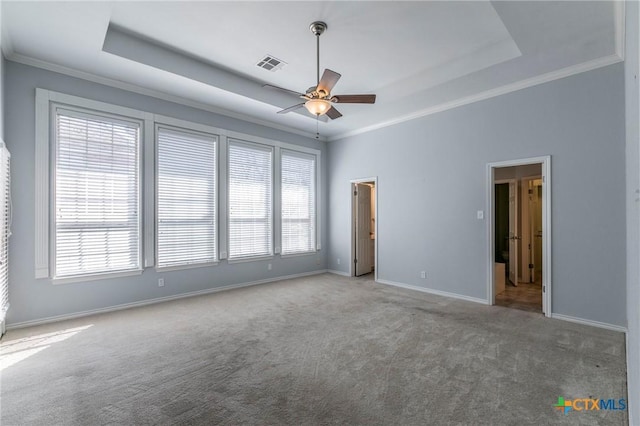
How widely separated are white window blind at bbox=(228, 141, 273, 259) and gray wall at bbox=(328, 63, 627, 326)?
177 cm

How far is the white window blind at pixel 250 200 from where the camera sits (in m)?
5.46

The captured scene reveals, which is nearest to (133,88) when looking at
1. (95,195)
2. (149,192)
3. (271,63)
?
(149,192)

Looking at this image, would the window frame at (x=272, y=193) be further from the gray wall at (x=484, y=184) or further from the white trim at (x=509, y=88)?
the white trim at (x=509, y=88)

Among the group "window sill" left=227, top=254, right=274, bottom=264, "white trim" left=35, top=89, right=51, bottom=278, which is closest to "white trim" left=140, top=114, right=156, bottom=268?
"white trim" left=35, top=89, right=51, bottom=278

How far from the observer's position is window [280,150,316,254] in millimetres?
6309

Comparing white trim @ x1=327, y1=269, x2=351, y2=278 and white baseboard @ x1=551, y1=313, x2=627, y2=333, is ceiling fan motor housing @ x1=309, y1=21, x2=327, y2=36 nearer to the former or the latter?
white baseboard @ x1=551, y1=313, x2=627, y2=333

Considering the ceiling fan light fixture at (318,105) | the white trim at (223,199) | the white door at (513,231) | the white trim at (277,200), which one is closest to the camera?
the ceiling fan light fixture at (318,105)

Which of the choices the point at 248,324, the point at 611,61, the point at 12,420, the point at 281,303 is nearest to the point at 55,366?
the point at 12,420

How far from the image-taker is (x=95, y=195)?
3986 mm

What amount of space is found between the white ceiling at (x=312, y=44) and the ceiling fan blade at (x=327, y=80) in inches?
26.2

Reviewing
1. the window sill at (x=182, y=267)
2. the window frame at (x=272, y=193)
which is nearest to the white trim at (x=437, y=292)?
the window frame at (x=272, y=193)

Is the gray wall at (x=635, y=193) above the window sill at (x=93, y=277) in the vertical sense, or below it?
above

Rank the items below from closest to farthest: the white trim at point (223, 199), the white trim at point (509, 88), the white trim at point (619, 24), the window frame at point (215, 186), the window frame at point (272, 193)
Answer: the white trim at point (619, 24), the white trim at point (509, 88), the window frame at point (215, 186), the white trim at point (223, 199), the window frame at point (272, 193)

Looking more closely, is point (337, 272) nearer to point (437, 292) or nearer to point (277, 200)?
point (277, 200)
